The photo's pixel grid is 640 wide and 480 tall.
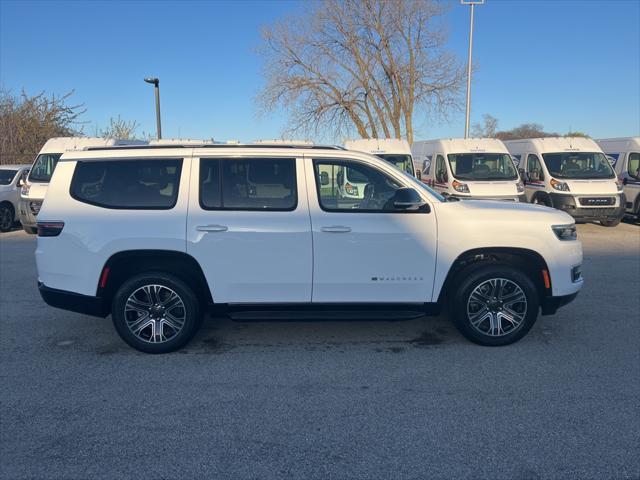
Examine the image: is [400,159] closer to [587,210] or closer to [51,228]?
[587,210]

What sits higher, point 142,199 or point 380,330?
point 142,199

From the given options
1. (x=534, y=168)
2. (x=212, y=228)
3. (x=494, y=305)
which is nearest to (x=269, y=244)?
(x=212, y=228)

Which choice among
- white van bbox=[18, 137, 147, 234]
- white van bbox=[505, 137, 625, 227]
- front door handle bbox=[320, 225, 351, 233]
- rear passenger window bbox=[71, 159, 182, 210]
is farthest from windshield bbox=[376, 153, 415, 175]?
rear passenger window bbox=[71, 159, 182, 210]

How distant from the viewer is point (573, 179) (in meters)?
12.9

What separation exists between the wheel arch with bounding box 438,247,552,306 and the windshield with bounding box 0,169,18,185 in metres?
12.8

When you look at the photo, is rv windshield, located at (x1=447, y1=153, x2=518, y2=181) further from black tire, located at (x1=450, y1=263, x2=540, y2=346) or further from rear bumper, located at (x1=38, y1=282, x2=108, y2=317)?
rear bumper, located at (x1=38, y1=282, x2=108, y2=317)

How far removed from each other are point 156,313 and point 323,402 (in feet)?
6.08

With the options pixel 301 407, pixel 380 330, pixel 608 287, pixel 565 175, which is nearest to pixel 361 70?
pixel 565 175

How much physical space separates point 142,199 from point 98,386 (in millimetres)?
1667

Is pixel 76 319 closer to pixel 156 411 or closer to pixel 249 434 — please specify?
pixel 156 411

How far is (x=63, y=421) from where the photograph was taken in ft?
11.7

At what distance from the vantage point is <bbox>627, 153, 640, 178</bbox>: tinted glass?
546 inches

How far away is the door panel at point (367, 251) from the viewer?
464 centimetres

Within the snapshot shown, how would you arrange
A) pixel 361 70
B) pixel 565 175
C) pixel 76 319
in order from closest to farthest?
1. pixel 76 319
2. pixel 565 175
3. pixel 361 70
